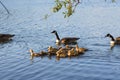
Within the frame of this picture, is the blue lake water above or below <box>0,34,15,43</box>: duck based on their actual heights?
below

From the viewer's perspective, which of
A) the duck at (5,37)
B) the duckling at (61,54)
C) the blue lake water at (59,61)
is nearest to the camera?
the blue lake water at (59,61)

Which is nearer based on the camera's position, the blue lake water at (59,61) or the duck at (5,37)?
the blue lake water at (59,61)

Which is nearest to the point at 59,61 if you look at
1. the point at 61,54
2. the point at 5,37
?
the point at 61,54

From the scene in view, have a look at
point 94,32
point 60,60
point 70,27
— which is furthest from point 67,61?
point 70,27

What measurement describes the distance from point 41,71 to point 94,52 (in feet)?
19.8

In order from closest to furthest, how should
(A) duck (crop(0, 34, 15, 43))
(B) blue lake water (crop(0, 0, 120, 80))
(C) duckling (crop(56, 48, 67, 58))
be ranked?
(B) blue lake water (crop(0, 0, 120, 80)) < (C) duckling (crop(56, 48, 67, 58)) < (A) duck (crop(0, 34, 15, 43))

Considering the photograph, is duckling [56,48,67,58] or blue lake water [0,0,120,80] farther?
duckling [56,48,67,58]

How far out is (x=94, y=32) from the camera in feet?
117

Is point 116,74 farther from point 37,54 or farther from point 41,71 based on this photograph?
point 37,54

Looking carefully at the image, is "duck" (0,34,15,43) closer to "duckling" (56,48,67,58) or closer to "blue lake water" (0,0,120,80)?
"blue lake water" (0,0,120,80)

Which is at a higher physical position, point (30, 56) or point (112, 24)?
point (112, 24)

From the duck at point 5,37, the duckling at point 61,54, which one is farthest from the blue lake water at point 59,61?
the duck at point 5,37

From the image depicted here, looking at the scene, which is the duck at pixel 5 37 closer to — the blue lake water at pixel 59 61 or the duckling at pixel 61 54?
the blue lake water at pixel 59 61

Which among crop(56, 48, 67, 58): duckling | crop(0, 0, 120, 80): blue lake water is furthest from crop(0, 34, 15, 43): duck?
crop(56, 48, 67, 58): duckling
